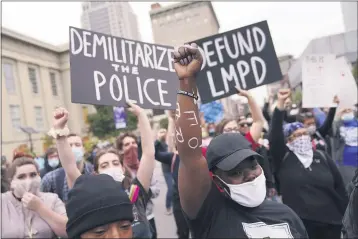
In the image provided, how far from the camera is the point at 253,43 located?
321 cm

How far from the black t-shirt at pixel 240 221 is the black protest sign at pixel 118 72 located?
1410mm

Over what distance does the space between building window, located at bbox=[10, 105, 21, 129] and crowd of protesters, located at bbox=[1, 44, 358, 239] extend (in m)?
35.0

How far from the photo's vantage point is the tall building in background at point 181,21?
7869 cm

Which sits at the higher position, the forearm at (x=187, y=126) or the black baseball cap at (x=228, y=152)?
the forearm at (x=187, y=126)

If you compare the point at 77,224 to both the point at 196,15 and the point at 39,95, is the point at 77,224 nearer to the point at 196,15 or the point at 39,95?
the point at 39,95

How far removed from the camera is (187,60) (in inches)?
69.2

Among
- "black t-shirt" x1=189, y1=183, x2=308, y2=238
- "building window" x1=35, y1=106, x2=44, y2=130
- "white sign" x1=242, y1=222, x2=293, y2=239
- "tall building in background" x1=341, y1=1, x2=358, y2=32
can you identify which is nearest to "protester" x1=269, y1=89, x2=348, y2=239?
"black t-shirt" x1=189, y1=183, x2=308, y2=238

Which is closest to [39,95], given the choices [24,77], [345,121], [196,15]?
[24,77]

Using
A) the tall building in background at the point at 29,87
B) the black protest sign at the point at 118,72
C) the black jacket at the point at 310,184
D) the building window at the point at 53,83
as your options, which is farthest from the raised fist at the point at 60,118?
the building window at the point at 53,83

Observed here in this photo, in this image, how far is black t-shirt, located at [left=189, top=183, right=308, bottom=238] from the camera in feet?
5.51

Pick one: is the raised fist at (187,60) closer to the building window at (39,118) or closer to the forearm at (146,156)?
the forearm at (146,156)

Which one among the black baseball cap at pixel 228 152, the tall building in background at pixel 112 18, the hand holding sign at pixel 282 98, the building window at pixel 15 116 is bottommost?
the black baseball cap at pixel 228 152

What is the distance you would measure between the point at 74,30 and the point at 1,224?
5.01ft

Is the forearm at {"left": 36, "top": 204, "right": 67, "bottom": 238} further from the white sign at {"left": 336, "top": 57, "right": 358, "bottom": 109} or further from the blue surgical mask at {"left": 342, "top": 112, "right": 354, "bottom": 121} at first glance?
the blue surgical mask at {"left": 342, "top": 112, "right": 354, "bottom": 121}
